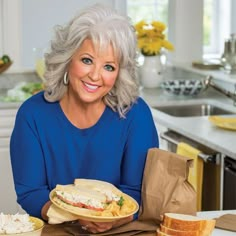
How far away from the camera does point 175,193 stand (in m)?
2.02

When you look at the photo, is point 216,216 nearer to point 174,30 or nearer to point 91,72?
point 91,72

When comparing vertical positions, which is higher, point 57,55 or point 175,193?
point 57,55

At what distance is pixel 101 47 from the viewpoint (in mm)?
2176

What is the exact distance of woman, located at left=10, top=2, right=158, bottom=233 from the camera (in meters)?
2.20

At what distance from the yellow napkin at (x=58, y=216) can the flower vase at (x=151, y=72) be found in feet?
9.17

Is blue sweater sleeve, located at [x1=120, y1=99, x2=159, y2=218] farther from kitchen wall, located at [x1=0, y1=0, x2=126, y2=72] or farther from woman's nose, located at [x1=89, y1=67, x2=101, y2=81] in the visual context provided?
kitchen wall, located at [x1=0, y1=0, x2=126, y2=72]

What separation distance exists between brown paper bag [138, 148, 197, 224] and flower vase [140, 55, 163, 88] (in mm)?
2624

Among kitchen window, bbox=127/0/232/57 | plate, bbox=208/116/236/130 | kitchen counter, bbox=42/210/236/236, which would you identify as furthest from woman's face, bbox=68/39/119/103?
kitchen window, bbox=127/0/232/57

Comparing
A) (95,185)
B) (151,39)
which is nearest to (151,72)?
(151,39)

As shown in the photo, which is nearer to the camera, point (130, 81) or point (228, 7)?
point (130, 81)

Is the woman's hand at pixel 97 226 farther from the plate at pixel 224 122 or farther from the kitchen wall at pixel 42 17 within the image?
the kitchen wall at pixel 42 17

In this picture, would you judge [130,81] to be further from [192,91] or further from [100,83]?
[192,91]

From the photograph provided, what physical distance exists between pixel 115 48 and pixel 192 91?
2.27 m

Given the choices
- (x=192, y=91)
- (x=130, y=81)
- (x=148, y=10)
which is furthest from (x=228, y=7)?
(x=130, y=81)
